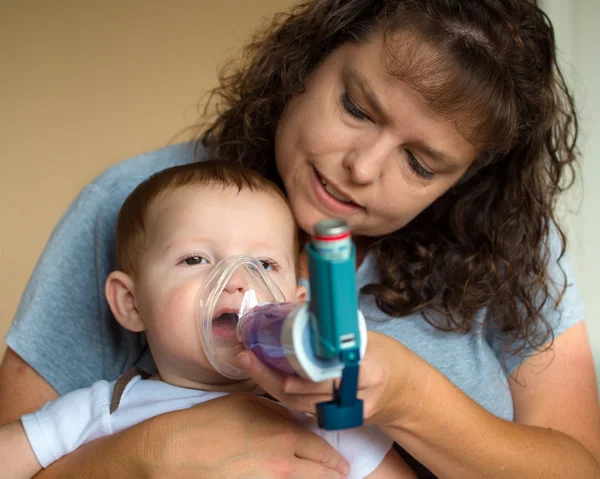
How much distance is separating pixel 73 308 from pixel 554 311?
116 centimetres

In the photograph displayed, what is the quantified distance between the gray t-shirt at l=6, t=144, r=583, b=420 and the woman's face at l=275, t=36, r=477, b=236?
0.29m

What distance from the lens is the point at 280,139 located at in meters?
1.69

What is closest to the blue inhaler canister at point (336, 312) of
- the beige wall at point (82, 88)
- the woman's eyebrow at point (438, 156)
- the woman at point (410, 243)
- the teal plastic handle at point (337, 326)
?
the teal plastic handle at point (337, 326)

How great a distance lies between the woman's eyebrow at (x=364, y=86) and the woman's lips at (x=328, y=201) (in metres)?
0.19

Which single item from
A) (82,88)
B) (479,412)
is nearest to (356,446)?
(479,412)

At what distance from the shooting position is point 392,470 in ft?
4.78

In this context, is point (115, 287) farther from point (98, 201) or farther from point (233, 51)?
point (233, 51)

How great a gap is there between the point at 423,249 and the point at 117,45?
5.37 ft

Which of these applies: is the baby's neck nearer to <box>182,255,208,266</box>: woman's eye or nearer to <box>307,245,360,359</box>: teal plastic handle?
<box>182,255,208,266</box>: woman's eye

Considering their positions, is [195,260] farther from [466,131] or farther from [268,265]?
[466,131]

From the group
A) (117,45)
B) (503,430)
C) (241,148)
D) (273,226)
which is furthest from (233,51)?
(503,430)

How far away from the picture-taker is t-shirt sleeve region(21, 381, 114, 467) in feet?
4.67

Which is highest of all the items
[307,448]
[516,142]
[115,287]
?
[516,142]

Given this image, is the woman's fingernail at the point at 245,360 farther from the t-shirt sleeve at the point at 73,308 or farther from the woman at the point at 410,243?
the t-shirt sleeve at the point at 73,308
